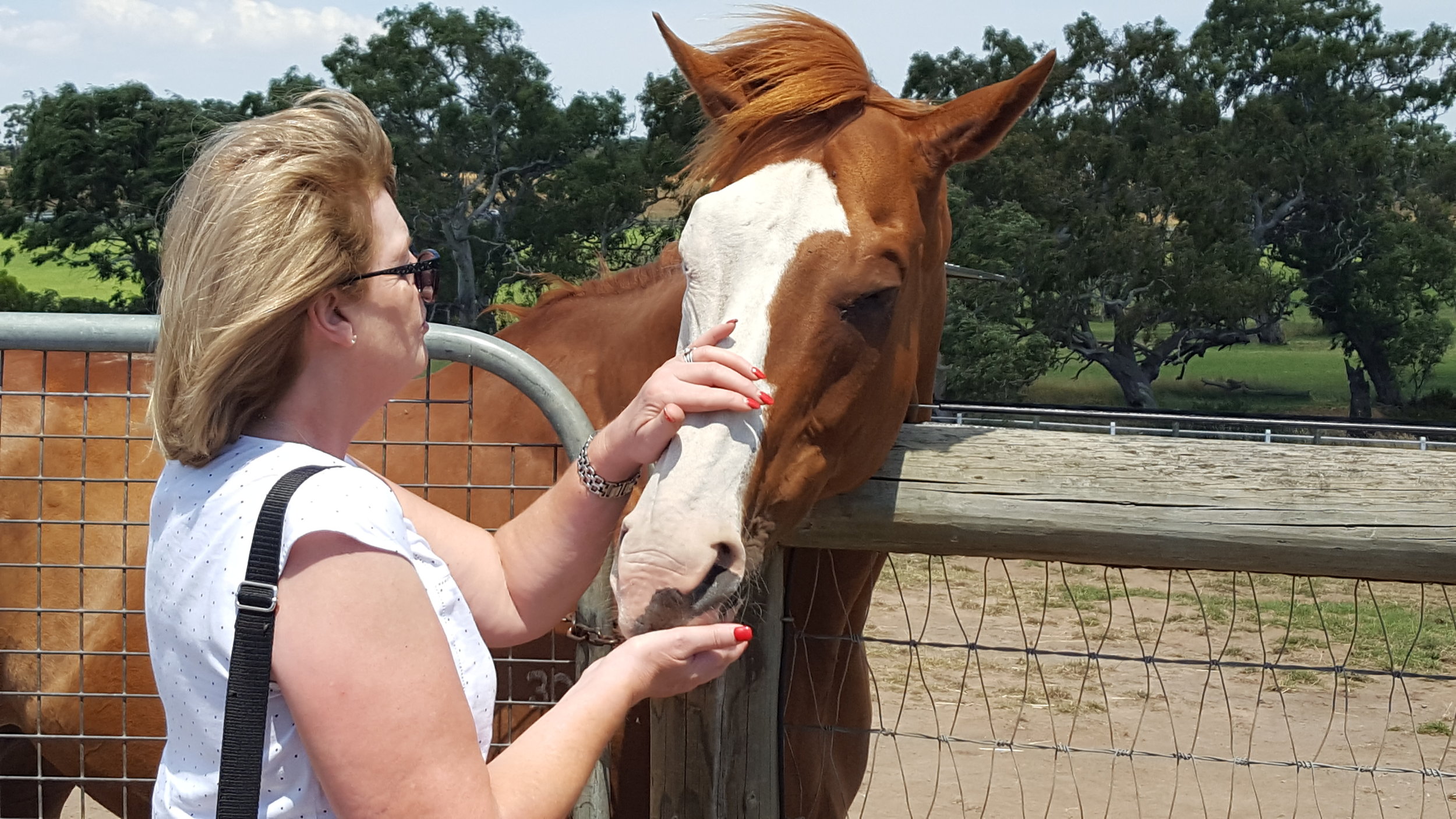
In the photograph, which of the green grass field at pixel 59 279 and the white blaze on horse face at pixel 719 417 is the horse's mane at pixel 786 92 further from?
the green grass field at pixel 59 279

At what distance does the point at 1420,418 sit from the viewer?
2756cm

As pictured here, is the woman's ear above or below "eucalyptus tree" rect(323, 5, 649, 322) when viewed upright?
below

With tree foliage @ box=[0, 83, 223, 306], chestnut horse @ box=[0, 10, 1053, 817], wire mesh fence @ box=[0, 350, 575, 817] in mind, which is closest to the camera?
chestnut horse @ box=[0, 10, 1053, 817]

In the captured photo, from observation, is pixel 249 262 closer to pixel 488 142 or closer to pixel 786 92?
pixel 786 92

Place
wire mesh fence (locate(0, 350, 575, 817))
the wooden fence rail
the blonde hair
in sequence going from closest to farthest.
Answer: the blonde hair → the wooden fence rail → wire mesh fence (locate(0, 350, 575, 817))

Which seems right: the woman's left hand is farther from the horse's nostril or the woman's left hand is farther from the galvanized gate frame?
the galvanized gate frame

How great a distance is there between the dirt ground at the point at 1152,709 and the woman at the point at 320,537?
2519mm

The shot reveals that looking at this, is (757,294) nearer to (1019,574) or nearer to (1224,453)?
(1224,453)

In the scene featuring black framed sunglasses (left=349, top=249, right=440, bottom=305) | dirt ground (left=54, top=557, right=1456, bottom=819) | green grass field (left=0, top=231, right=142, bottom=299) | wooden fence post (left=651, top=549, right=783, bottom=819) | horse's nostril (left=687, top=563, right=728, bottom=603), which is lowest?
dirt ground (left=54, top=557, right=1456, bottom=819)

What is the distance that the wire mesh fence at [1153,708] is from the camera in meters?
5.00

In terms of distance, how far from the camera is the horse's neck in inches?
102

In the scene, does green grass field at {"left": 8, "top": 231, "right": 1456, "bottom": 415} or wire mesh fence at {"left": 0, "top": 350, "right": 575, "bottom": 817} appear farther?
green grass field at {"left": 8, "top": 231, "right": 1456, "bottom": 415}

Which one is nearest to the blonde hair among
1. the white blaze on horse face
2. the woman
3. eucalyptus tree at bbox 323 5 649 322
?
the woman

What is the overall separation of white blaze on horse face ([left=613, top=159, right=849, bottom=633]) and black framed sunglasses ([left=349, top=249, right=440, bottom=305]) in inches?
17.0
